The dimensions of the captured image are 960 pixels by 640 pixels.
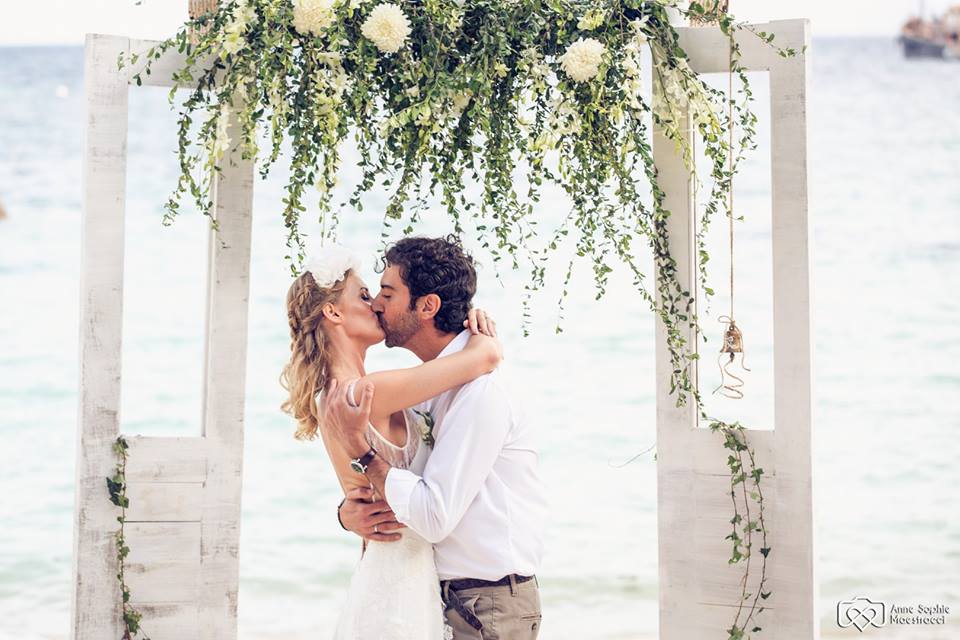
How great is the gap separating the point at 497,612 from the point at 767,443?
108cm

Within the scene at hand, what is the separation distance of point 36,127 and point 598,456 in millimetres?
8014

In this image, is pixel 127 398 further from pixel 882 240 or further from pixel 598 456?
pixel 882 240

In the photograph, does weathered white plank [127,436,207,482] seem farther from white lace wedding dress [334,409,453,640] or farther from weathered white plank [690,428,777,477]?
weathered white plank [690,428,777,477]

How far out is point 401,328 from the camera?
260 centimetres

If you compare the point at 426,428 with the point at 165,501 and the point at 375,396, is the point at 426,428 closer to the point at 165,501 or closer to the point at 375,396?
the point at 375,396

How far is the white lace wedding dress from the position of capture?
7.91 ft

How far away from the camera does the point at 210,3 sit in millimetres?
3053

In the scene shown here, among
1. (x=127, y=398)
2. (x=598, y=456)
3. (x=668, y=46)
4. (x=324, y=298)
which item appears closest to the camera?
(x=324, y=298)

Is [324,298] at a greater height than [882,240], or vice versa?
[882,240]

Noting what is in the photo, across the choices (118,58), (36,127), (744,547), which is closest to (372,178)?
(118,58)

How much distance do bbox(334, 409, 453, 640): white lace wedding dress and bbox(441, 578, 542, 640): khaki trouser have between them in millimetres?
40

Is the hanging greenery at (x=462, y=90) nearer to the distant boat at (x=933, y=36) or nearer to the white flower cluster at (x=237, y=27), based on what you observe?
the white flower cluster at (x=237, y=27)

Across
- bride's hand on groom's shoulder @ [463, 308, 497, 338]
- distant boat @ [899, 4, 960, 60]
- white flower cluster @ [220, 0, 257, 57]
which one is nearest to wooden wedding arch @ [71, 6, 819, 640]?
white flower cluster @ [220, 0, 257, 57]

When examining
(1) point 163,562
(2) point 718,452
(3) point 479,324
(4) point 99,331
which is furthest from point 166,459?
(2) point 718,452
